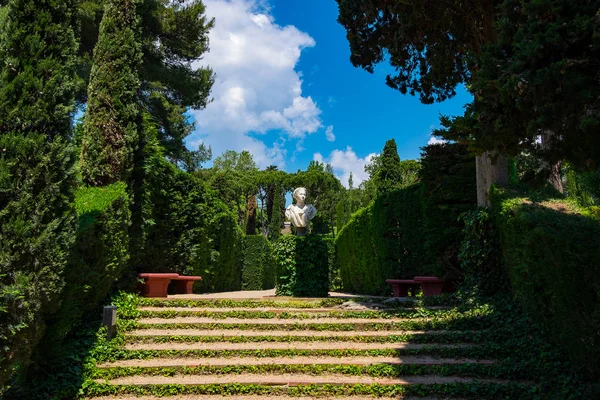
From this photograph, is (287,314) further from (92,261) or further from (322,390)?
(92,261)

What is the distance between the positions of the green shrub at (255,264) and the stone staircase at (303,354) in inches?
502

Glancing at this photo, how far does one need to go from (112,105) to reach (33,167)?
3.33m

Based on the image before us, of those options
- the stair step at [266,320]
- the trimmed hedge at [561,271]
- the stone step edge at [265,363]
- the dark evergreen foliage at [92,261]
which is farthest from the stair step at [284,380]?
the stair step at [266,320]

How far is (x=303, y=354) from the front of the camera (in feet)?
17.0

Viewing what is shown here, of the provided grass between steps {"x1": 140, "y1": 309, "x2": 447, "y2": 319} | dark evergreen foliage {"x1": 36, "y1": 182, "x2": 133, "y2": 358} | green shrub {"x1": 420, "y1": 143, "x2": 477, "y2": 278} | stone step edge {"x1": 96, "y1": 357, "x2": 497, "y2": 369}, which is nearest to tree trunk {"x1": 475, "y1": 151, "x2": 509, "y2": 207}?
green shrub {"x1": 420, "y1": 143, "x2": 477, "y2": 278}

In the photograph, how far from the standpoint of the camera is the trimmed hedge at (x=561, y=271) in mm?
3955

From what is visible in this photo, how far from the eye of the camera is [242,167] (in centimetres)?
3909

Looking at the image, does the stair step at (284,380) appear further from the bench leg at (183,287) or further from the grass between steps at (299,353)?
the bench leg at (183,287)

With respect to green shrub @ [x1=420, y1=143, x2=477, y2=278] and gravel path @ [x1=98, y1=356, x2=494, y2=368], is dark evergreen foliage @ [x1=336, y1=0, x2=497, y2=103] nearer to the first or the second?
green shrub @ [x1=420, y1=143, x2=477, y2=278]

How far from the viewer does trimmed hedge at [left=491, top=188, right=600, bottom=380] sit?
396 centimetres

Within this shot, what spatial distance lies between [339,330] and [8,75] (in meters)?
4.84

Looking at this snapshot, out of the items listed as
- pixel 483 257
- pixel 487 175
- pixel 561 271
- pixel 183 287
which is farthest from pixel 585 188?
pixel 183 287

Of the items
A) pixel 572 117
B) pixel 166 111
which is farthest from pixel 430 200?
pixel 166 111

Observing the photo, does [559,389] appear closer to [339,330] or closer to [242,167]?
[339,330]
